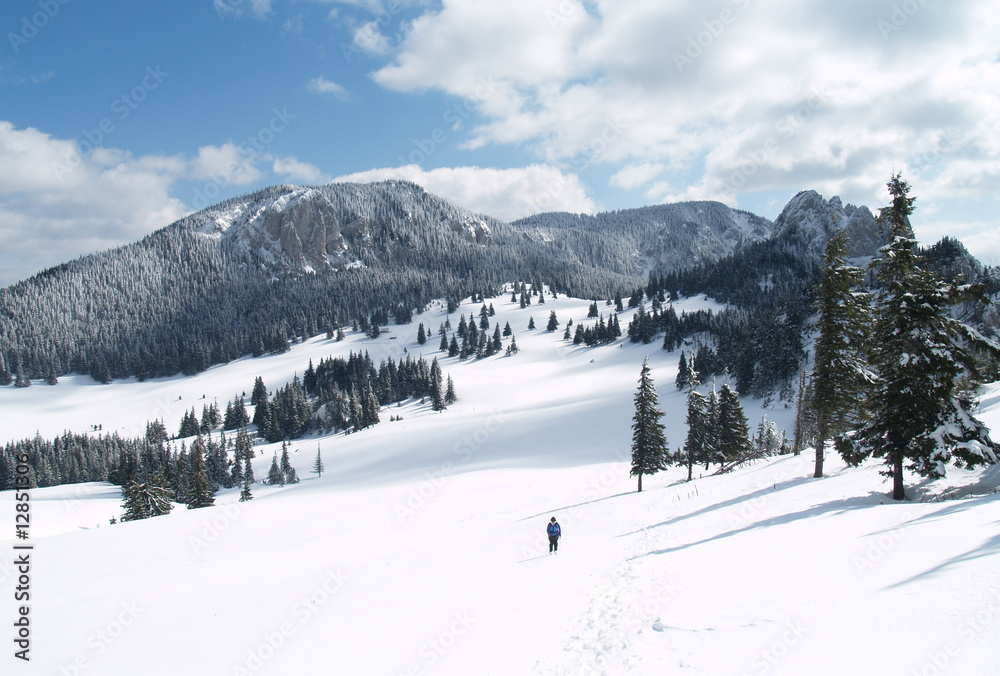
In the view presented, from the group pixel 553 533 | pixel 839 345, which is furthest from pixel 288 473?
pixel 839 345

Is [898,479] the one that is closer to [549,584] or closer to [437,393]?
[549,584]

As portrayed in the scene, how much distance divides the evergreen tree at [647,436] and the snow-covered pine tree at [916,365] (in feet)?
58.1

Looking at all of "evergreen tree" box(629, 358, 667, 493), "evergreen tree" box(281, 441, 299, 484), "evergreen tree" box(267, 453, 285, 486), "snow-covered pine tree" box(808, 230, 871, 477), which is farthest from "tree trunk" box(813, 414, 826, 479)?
"evergreen tree" box(267, 453, 285, 486)

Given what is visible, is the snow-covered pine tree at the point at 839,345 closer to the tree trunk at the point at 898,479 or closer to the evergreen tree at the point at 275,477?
the tree trunk at the point at 898,479

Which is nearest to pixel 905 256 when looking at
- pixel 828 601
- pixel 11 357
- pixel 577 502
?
pixel 828 601

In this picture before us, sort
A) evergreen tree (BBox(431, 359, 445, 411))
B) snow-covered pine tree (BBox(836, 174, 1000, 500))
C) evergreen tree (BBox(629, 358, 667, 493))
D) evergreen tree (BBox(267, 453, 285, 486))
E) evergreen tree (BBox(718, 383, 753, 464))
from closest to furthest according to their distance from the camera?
1. snow-covered pine tree (BBox(836, 174, 1000, 500))
2. evergreen tree (BBox(629, 358, 667, 493))
3. evergreen tree (BBox(718, 383, 753, 464))
4. evergreen tree (BBox(267, 453, 285, 486))
5. evergreen tree (BBox(431, 359, 445, 411))

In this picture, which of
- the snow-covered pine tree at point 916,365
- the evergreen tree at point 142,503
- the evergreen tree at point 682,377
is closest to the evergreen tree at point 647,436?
the snow-covered pine tree at point 916,365

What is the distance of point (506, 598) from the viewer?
44.6 ft

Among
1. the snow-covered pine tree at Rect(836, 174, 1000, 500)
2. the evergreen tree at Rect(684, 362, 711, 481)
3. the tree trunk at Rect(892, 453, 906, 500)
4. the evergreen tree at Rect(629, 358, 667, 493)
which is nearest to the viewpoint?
the snow-covered pine tree at Rect(836, 174, 1000, 500)

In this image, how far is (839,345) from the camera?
78.0ft

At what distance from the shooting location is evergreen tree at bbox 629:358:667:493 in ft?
115

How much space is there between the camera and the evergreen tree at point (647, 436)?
35.1 meters

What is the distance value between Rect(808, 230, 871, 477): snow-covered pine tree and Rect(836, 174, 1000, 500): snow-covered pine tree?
19.9 ft

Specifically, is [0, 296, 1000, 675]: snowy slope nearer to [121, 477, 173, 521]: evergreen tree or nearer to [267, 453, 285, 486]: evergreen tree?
[121, 477, 173, 521]: evergreen tree
